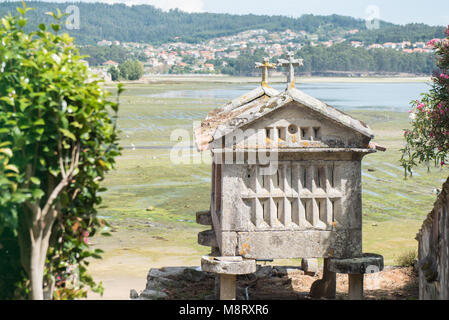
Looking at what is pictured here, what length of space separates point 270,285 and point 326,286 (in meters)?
1.54

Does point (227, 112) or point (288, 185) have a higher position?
point (227, 112)

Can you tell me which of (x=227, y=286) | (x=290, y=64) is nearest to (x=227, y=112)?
(x=290, y=64)

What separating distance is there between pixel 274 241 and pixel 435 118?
4.84 m

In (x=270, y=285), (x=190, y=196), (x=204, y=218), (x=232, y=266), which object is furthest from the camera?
(x=190, y=196)

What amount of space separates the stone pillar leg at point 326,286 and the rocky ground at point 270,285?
295mm

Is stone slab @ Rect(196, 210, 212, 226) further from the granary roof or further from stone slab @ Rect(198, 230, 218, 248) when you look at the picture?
the granary roof

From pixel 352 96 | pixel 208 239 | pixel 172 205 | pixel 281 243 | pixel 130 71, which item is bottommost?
pixel 172 205

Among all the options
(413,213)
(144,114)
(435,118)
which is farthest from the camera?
(144,114)

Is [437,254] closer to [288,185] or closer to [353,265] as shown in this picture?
[353,265]

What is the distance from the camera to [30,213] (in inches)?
263

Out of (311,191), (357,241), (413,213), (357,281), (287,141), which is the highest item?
(287,141)

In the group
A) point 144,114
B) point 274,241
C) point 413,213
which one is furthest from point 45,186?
point 144,114

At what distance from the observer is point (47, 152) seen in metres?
6.57
